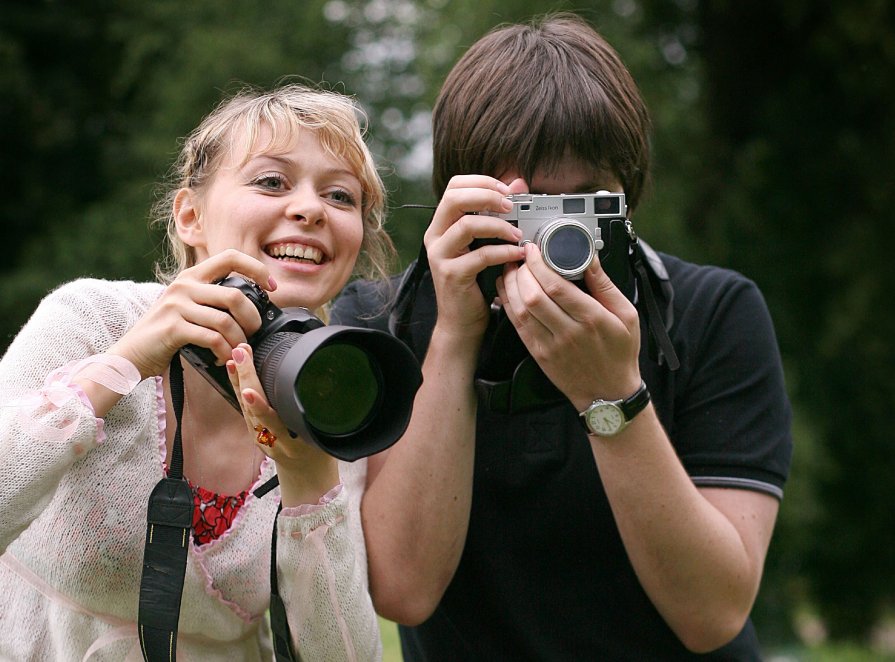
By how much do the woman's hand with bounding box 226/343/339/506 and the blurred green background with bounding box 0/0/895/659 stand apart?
15.3 feet

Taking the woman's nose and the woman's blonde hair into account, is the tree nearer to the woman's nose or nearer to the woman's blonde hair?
the woman's blonde hair

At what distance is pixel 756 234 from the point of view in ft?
21.4

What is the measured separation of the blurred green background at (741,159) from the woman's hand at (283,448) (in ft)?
15.3

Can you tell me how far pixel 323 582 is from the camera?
1.49 meters

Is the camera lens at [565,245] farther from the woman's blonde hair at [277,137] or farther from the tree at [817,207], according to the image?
the tree at [817,207]

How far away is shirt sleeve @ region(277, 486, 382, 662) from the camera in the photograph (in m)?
Result: 1.48

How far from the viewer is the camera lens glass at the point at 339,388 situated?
1.35m

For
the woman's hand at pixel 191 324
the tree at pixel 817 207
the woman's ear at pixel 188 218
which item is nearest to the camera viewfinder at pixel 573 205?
the woman's hand at pixel 191 324

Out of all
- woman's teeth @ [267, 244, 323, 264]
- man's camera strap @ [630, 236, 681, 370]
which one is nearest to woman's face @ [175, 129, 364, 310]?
woman's teeth @ [267, 244, 323, 264]

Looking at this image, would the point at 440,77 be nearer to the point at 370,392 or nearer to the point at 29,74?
the point at 29,74

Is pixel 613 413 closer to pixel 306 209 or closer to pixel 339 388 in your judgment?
pixel 339 388

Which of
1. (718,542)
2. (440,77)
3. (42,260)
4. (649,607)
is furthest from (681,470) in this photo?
(42,260)

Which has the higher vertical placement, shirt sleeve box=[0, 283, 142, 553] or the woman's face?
the woman's face

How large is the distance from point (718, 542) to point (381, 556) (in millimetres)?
496
